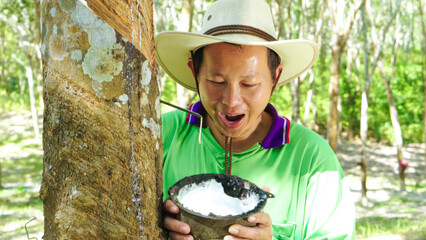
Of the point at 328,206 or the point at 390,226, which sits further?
the point at 390,226

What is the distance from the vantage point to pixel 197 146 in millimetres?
2115

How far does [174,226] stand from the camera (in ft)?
4.38

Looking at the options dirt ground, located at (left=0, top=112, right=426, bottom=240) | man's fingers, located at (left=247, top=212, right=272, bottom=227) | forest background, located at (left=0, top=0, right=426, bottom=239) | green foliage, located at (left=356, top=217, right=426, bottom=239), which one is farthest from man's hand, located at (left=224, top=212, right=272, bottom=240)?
forest background, located at (left=0, top=0, right=426, bottom=239)

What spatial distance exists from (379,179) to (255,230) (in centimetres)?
1470

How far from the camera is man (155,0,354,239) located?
176 cm

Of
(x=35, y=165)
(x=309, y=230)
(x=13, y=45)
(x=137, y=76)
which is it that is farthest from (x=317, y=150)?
(x=13, y=45)

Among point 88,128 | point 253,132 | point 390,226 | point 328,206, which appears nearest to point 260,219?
point 328,206

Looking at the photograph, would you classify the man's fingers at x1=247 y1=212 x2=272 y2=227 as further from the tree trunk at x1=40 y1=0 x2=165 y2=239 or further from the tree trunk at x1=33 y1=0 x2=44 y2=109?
the tree trunk at x1=33 y1=0 x2=44 y2=109

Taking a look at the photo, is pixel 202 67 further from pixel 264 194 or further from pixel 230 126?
pixel 264 194

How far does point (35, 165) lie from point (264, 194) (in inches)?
627

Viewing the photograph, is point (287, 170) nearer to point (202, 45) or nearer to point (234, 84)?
point (234, 84)

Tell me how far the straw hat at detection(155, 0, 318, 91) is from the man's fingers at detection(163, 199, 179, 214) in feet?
2.39

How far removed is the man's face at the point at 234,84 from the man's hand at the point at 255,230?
0.54m

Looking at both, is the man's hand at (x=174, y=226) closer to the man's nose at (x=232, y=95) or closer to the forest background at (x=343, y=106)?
the man's nose at (x=232, y=95)
